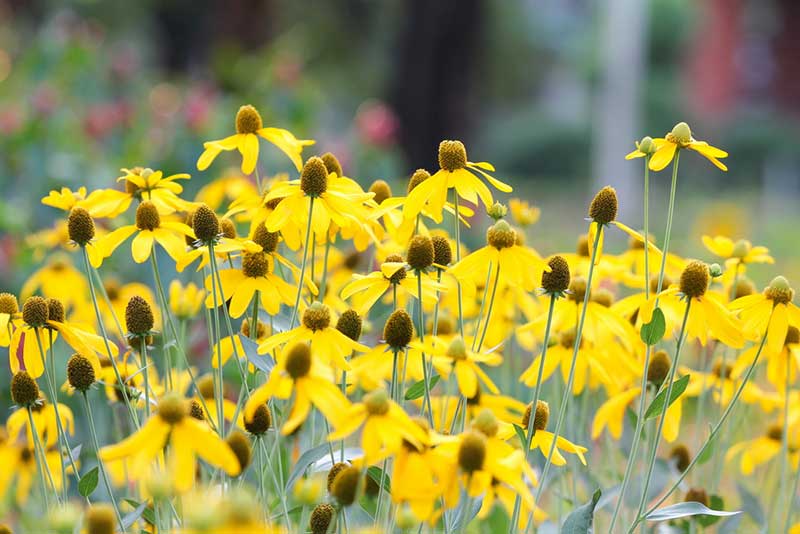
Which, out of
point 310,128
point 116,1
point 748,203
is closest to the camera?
point 310,128

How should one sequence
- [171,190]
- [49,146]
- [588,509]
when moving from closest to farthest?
[588,509] < [171,190] < [49,146]

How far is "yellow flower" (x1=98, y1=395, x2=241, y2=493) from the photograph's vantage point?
783 millimetres

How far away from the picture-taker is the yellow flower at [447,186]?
1.18 metres

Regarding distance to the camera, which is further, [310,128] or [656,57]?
[656,57]

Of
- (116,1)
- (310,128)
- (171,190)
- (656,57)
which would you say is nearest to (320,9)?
(116,1)

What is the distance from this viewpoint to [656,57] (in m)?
19.5

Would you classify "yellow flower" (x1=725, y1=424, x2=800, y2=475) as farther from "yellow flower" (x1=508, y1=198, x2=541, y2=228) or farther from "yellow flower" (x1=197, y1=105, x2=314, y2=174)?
"yellow flower" (x1=197, y1=105, x2=314, y2=174)

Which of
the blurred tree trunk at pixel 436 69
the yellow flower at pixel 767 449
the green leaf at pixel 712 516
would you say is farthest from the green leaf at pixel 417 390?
the blurred tree trunk at pixel 436 69

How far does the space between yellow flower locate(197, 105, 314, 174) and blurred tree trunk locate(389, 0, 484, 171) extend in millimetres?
4387

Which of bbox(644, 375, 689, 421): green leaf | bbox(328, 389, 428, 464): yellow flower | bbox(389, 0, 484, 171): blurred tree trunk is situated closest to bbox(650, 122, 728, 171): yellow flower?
bbox(644, 375, 689, 421): green leaf

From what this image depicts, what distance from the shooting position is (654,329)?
1110 millimetres

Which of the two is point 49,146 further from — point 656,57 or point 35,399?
point 656,57

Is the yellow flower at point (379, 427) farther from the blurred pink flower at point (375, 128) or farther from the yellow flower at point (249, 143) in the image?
the blurred pink flower at point (375, 128)

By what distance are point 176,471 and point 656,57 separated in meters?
19.9
